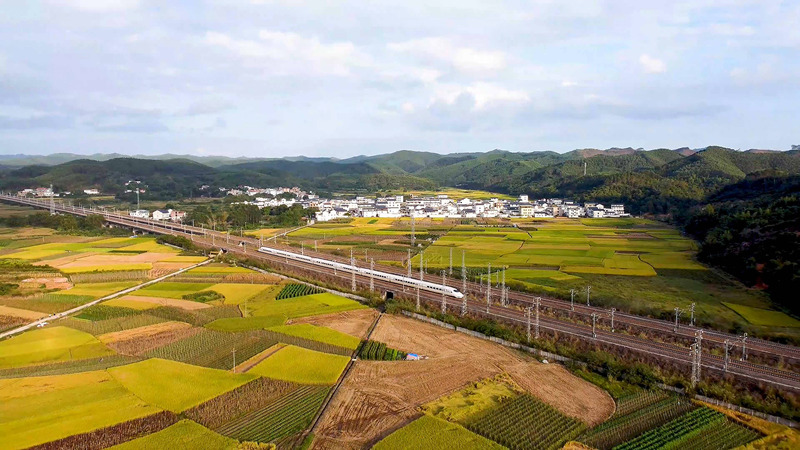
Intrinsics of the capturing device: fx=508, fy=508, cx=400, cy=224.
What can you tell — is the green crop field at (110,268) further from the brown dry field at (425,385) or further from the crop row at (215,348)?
the brown dry field at (425,385)

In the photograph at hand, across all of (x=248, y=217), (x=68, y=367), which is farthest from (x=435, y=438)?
(x=248, y=217)

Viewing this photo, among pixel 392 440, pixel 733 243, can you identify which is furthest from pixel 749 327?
pixel 392 440

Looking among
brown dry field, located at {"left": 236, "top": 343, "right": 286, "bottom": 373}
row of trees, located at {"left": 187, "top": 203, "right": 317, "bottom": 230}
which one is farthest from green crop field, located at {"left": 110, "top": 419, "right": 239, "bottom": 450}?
row of trees, located at {"left": 187, "top": 203, "right": 317, "bottom": 230}

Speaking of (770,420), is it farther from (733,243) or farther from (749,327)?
(733,243)

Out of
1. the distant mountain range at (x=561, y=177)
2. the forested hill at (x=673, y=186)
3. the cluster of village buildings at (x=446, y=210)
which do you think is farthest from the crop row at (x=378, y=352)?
the distant mountain range at (x=561, y=177)

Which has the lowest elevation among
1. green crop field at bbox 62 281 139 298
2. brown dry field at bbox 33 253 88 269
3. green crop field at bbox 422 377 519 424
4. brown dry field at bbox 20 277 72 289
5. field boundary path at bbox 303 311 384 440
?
green crop field at bbox 422 377 519 424

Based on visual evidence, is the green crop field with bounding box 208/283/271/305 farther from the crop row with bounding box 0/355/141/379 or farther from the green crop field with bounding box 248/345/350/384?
the green crop field with bounding box 248/345/350/384

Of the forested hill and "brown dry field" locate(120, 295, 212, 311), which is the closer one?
"brown dry field" locate(120, 295, 212, 311)
